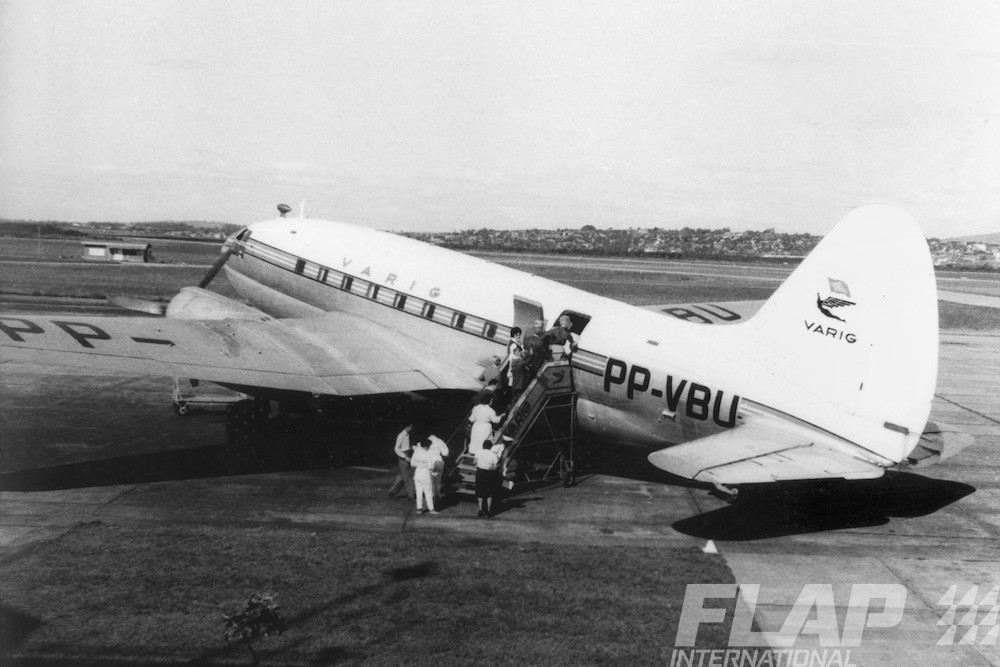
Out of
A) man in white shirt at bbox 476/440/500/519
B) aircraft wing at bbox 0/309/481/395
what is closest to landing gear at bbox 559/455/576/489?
man in white shirt at bbox 476/440/500/519

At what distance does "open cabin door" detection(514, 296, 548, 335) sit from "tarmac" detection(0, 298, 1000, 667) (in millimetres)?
3278

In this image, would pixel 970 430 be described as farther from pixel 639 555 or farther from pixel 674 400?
pixel 639 555

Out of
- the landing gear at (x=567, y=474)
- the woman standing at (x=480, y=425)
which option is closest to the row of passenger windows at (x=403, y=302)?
the woman standing at (x=480, y=425)

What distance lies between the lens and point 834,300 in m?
12.4

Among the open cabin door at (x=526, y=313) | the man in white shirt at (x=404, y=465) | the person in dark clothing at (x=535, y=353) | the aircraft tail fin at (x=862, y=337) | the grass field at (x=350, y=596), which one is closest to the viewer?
the grass field at (x=350, y=596)

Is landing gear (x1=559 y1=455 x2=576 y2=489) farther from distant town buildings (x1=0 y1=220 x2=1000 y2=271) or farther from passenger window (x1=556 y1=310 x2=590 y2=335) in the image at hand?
distant town buildings (x1=0 y1=220 x2=1000 y2=271)

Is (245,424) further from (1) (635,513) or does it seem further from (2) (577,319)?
(1) (635,513)

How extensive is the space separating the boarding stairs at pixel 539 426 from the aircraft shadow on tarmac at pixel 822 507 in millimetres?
2886

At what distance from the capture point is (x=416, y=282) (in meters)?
16.9

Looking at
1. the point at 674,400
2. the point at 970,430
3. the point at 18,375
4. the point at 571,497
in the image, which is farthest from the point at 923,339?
the point at 18,375

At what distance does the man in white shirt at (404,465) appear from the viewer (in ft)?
42.9

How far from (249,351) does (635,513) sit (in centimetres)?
767

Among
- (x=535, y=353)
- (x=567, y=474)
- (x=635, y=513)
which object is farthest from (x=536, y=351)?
(x=635, y=513)

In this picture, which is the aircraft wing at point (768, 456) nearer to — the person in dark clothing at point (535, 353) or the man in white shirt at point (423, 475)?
the person in dark clothing at point (535, 353)
